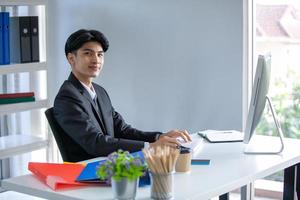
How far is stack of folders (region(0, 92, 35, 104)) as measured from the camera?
4309mm

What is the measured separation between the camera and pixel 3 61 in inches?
167

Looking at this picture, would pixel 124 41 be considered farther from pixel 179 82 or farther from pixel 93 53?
pixel 93 53

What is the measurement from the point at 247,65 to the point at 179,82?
0.51 meters

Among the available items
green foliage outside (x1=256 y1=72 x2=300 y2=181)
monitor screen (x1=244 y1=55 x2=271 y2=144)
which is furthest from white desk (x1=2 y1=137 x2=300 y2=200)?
green foliage outside (x1=256 y1=72 x2=300 y2=181)

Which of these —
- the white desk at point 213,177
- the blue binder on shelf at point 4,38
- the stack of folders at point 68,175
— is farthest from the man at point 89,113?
the blue binder on shelf at point 4,38

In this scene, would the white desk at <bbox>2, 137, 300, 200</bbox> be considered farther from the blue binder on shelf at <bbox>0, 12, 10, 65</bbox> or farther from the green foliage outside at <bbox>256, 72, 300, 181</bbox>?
the blue binder on shelf at <bbox>0, 12, 10, 65</bbox>

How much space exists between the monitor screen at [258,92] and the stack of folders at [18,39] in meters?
1.91

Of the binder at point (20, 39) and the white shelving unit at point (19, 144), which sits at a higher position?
the binder at point (20, 39)

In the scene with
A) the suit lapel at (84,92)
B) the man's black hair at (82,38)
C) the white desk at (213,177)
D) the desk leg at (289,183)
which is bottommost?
the desk leg at (289,183)

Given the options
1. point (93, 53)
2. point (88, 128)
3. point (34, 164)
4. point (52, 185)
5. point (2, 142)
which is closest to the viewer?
point (52, 185)

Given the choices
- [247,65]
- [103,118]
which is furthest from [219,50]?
[103,118]

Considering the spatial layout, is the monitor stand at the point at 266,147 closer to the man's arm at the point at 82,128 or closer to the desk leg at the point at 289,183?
the desk leg at the point at 289,183

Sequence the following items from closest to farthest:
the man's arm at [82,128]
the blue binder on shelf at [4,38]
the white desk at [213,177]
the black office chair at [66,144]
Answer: the white desk at [213,177], the man's arm at [82,128], the black office chair at [66,144], the blue binder on shelf at [4,38]

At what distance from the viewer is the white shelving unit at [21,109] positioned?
4.29 m
